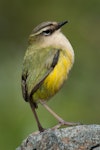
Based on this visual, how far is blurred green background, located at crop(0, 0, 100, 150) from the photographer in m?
15.1

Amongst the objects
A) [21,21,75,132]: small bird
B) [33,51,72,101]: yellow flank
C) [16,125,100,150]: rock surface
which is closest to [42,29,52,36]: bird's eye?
[21,21,75,132]: small bird

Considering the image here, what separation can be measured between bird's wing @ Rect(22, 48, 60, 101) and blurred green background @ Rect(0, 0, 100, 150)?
217cm

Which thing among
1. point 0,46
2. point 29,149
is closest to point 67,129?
point 29,149

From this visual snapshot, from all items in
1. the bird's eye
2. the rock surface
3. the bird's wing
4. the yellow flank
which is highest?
the bird's eye

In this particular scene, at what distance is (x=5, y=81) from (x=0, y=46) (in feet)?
7.46

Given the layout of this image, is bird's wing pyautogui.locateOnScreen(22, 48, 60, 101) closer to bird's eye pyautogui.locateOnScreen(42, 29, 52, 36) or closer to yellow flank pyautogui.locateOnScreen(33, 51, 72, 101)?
yellow flank pyautogui.locateOnScreen(33, 51, 72, 101)

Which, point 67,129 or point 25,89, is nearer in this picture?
point 67,129

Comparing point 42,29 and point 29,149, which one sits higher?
point 42,29

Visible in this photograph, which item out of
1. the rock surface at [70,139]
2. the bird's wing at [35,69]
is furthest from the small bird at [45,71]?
the rock surface at [70,139]

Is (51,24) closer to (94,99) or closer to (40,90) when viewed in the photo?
(40,90)

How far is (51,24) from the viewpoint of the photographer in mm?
13055

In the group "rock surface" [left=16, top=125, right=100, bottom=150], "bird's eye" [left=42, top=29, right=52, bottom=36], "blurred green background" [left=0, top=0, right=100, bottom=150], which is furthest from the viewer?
"blurred green background" [left=0, top=0, right=100, bottom=150]

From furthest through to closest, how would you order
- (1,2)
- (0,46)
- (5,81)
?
(1,2) → (0,46) → (5,81)

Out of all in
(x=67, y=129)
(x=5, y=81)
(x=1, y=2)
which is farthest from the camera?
(x=1, y=2)
